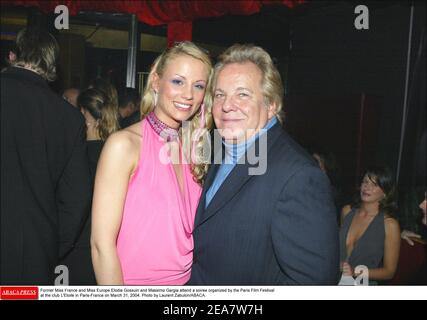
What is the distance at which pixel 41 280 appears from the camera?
4.04ft

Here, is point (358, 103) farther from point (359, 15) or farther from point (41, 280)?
point (41, 280)

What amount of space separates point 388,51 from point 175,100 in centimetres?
200

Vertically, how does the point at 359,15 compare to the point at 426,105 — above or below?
above

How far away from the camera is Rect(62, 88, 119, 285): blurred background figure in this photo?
1333 mm

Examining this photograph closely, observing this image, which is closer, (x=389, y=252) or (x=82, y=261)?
(x=82, y=261)

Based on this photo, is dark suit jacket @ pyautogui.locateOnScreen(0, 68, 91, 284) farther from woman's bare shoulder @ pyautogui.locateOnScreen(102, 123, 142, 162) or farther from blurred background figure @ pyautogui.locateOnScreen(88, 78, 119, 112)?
blurred background figure @ pyautogui.locateOnScreen(88, 78, 119, 112)

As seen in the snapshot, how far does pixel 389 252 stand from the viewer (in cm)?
173

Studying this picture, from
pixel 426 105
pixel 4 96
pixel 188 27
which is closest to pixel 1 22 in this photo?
pixel 188 27

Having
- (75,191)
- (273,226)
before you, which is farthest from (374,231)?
(75,191)

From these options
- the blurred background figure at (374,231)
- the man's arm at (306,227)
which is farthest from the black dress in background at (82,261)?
the blurred background figure at (374,231)

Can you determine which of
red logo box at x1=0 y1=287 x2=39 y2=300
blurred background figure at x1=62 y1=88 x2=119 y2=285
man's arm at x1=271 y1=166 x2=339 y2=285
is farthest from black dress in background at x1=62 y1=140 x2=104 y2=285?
man's arm at x1=271 y1=166 x2=339 y2=285

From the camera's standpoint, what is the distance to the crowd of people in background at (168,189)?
905 millimetres

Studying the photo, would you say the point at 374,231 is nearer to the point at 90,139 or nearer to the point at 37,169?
the point at 90,139

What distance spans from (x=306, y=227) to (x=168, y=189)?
1.24 ft
